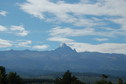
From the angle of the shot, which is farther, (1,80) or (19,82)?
(19,82)

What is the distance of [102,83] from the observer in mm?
108875

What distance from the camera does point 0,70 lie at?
4483 inches

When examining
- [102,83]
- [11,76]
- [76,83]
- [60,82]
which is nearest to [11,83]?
[11,76]

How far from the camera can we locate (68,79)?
12388cm

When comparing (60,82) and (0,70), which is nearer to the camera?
(0,70)

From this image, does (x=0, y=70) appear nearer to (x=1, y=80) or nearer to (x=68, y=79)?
(x=1, y=80)

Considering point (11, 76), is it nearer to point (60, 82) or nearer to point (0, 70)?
point (0, 70)

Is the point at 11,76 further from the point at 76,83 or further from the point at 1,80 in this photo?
the point at 76,83

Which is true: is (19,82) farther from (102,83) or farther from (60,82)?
(102,83)

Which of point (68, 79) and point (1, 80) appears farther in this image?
point (68, 79)

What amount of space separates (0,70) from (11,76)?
841cm

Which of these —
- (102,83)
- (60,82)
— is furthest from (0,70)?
(102,83)

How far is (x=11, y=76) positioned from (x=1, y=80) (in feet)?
29.6

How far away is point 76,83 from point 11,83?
27475 mm
